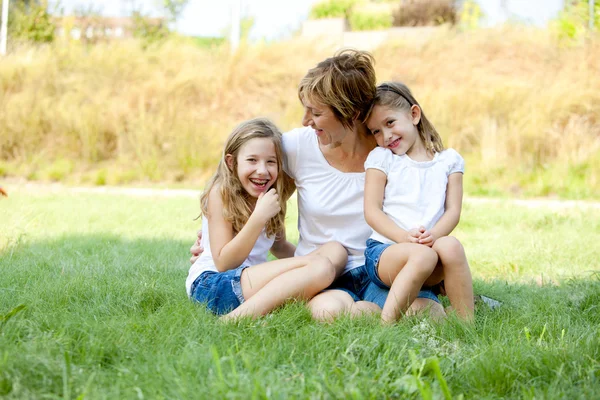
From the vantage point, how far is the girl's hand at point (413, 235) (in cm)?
291

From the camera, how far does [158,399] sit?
1866 mm

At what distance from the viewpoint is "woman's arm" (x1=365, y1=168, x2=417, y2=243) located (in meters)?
2.97

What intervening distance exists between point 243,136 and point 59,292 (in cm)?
112

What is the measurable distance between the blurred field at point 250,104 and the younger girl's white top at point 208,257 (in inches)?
212

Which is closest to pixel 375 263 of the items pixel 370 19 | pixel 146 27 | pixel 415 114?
pixel 415 114

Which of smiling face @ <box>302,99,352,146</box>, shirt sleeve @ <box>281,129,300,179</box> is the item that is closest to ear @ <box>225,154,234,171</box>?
shirt sleeve @ <box>281,129,300,179</box>

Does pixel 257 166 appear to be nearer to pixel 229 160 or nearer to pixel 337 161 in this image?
pixel 229 160

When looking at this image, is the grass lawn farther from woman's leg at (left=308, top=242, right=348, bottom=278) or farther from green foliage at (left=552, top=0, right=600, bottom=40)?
green foliage at (left=552, top=0, right=600, bottom=40)

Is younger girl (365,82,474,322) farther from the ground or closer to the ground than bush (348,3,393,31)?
closer to the ground

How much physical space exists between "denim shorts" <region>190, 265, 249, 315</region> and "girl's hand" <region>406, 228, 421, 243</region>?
757 mm

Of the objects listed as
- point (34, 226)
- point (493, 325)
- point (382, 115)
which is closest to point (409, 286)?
point (493, 325)

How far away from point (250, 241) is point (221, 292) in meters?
0.26

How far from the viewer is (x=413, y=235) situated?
2926mm

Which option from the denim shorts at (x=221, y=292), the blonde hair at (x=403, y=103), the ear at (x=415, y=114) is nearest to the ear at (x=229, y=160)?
the denim shorts at (x=221, y=292)
